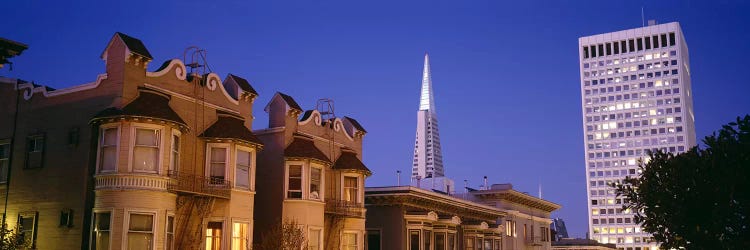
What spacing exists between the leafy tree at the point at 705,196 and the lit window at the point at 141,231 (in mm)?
17663

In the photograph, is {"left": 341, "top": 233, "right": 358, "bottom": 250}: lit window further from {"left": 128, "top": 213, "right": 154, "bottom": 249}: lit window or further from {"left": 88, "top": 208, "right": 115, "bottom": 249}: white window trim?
{"left": 88, "top": 208, "right": 115, "bottom": 249}: white window trim

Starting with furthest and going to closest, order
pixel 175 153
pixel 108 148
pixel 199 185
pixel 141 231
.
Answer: pixel 199 185 < pixel 175 153 < pixel 108 148 < pixel 141 231

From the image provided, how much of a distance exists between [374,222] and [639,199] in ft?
63.0

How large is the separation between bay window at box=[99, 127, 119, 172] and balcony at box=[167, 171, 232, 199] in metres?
2.08

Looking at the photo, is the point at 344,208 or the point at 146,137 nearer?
the point at 146,137

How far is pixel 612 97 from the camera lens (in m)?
190

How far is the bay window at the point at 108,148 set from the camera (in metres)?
27.7

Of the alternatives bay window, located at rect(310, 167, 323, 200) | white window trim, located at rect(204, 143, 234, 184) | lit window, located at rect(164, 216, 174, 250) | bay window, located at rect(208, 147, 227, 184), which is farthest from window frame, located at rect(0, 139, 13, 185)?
bay window, located at rect(310, 167, 323, 200)

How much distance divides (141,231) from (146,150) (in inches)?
110

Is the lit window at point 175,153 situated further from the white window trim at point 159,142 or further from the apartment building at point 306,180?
the apartment building at point 306,180

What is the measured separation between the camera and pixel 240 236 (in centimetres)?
3288

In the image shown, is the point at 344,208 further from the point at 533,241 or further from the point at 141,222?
the point at 533,241

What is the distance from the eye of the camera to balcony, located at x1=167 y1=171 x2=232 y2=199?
1146 inches

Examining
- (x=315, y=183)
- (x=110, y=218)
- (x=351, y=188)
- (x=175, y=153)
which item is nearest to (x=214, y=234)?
(x=175, y=153)
